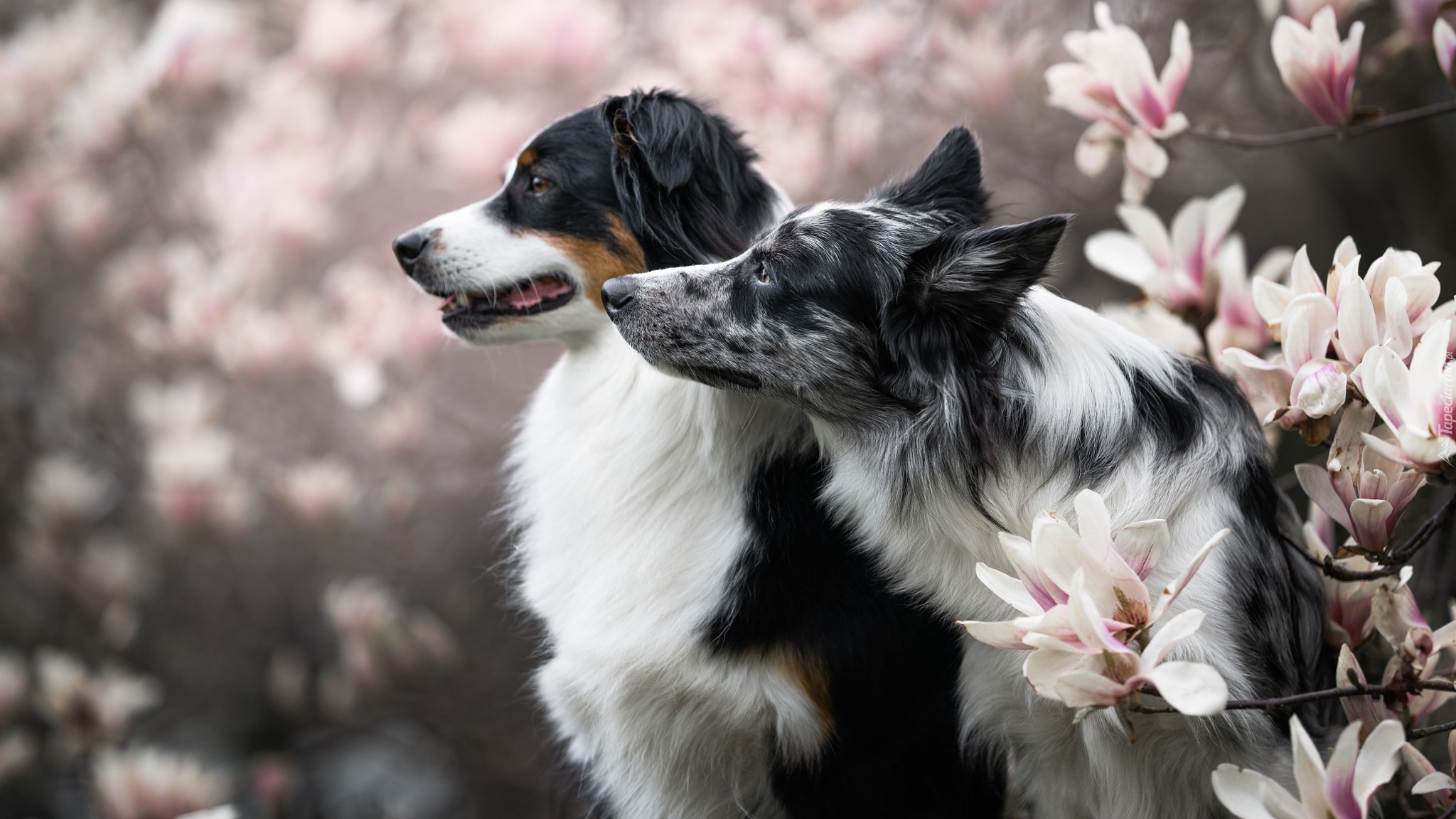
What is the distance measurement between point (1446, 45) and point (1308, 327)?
55cm

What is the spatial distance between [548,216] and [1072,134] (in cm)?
206

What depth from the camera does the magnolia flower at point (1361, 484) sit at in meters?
1.26

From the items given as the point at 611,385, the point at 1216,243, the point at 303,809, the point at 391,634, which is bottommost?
the point at 303,809

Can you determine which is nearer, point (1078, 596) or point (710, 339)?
point (1078, 596)

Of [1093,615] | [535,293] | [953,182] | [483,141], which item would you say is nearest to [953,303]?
[953,182]

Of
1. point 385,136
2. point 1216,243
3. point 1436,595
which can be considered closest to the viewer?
point 1216,243

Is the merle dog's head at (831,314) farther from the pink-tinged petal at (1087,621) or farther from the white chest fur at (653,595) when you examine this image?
the pink-tinged petal at (1087,621)

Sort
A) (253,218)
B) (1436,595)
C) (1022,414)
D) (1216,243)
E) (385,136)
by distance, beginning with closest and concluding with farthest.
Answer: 1. (1022,414)
2. (1216,243)
3. (1436,595)
4. (253,218)
5. (385,136)

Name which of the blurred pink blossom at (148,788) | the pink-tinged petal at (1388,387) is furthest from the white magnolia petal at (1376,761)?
the blurred pink blossom at (148,788)

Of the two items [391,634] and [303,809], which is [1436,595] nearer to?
[391,634]

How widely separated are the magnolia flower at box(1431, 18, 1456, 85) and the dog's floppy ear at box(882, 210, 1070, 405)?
69cm

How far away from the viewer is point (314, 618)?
13.1 ft

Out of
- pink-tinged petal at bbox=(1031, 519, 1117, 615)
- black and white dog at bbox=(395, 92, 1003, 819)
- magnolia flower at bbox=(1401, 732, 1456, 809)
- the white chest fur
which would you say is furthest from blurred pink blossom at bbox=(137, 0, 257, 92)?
magnolia flower at bbox=(1401, 732, 1456, 809)

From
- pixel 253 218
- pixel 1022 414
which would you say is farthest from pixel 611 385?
pixel 253 218
